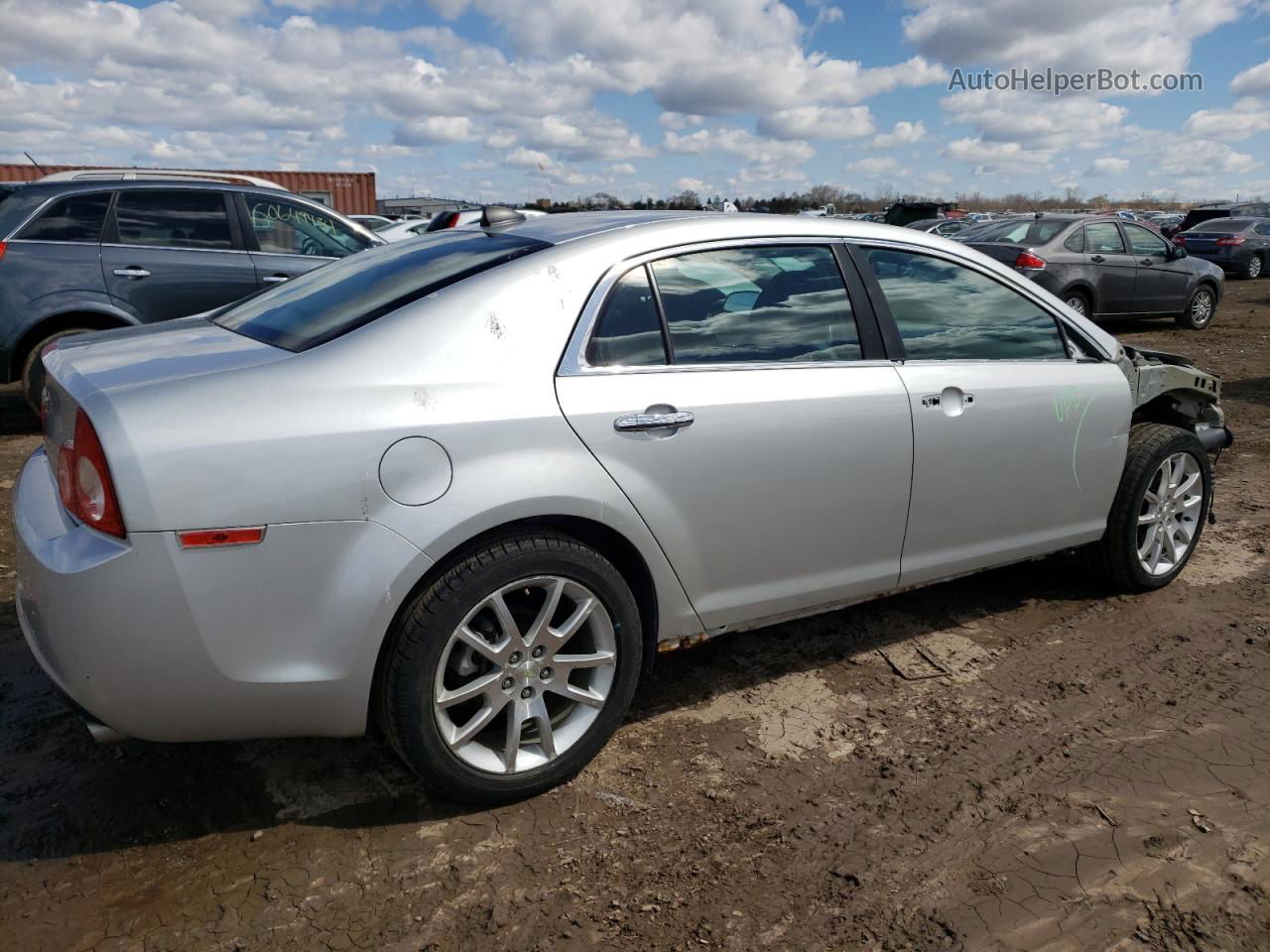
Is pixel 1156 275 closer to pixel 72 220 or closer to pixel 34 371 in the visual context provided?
pixel 72 220

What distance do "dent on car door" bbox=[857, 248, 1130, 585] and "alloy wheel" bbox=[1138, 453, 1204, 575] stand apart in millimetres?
384

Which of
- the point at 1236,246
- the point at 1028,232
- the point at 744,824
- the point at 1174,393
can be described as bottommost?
the point at 744,824

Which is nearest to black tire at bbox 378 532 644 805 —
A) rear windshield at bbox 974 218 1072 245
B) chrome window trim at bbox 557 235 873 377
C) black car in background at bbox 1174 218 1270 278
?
chrome window trim at bbox 557 235 873 377

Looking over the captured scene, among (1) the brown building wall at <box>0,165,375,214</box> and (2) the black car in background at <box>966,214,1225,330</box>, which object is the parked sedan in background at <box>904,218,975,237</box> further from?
(1) the brown building wall at <box>0,165,375,214</box>

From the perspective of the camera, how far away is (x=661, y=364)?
283 cm

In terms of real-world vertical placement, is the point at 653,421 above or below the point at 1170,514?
above

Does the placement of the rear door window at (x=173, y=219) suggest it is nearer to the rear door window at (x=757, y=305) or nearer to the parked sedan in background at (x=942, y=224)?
the rear door window at (x=757, y=305)

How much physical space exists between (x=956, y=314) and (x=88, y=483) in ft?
9.29

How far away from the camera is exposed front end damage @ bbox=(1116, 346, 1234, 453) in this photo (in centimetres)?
415

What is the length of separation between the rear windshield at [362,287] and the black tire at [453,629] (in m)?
0.74

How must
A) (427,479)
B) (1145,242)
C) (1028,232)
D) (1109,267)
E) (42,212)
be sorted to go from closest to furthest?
1. (427,479)
2. (42,212)
3. (1028,232)
4. (1109,267)
5. (1145,242)

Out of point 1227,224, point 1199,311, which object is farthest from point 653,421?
point 1227,224

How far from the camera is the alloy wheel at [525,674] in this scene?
2559 millimetres

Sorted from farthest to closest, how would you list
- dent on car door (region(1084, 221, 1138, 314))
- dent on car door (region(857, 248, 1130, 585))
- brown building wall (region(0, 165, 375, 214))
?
brown building wall (region(0, 165, 375, 214)), dent on car door (region(1084, 221, 1138, 314)), dent on car door (region(857, 248, 1130, 585))
